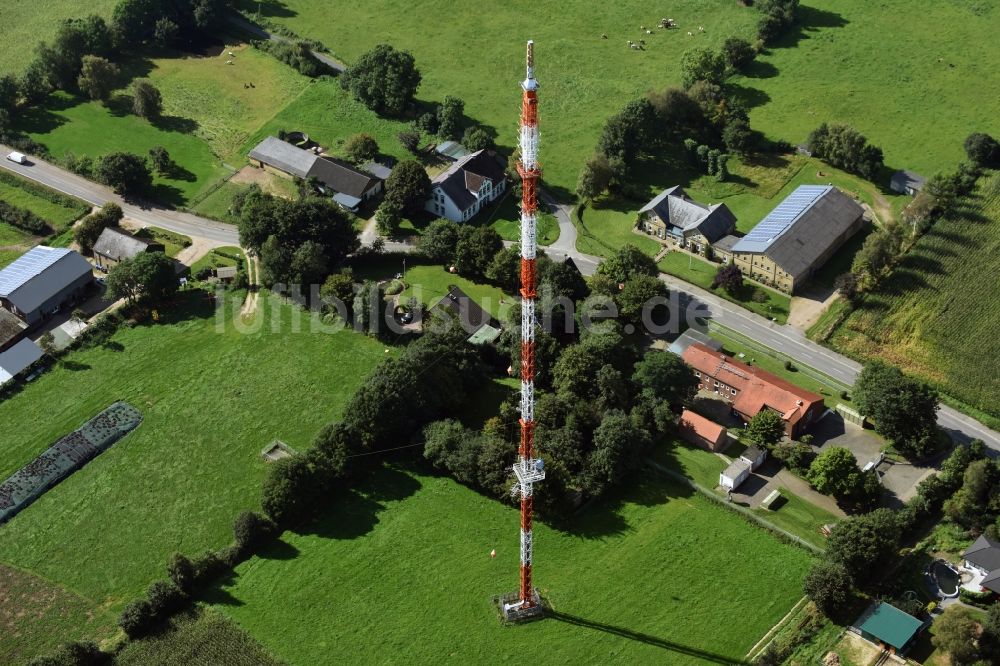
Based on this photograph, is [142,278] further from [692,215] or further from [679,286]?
[692,215]

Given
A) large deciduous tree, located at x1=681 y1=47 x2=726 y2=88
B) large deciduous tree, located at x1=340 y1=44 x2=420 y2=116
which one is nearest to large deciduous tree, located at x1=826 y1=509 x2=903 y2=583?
large deciduous tree, located at x1=681 y1=47 x2=726 y2=88

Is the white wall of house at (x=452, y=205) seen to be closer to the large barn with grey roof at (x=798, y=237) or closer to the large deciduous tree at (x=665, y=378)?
the large barn with grey roof at (x=798, y=237)

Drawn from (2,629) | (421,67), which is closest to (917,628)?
(2,629)

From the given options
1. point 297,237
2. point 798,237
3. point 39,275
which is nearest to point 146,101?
point 39,275

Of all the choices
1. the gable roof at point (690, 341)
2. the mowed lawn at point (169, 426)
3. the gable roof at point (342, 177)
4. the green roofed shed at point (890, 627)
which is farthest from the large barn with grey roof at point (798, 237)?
the gable roof at point (342, 177)

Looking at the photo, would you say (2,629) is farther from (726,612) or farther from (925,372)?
(925,372)

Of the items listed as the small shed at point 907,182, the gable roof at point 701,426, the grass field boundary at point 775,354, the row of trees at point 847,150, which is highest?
the row of trees at point 847,150

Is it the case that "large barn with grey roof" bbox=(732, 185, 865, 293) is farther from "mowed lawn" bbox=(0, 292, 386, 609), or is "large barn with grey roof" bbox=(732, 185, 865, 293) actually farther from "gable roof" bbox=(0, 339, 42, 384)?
"gable roof" bbox=(0, 339, 42, 384)
